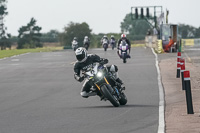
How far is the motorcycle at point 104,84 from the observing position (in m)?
15.2

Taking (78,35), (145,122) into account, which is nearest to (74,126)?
(145,122)

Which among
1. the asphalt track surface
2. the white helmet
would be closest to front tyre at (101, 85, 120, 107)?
the asphalt track surface

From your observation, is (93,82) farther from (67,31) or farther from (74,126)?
(67,31)

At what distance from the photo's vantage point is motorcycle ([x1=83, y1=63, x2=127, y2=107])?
49.7 feet

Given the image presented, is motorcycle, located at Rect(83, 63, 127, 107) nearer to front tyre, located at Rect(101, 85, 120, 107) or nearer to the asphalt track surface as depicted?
front tyre, located at Rect(101, 85, 120, 107)

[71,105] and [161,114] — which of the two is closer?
[161,114]

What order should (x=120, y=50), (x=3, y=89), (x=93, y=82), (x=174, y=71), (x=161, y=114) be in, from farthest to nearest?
(x=120, y=50) → (x=174, y=71) → (x=3, y=89) → (x=93, y=82) → (x=161, y=114)

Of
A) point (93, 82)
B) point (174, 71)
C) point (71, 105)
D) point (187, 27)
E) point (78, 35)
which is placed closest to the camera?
point (93, 82)

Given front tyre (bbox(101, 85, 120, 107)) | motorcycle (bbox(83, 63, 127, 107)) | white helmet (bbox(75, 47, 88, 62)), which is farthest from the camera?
white helmet (bbox(75, 47, 88, 62))

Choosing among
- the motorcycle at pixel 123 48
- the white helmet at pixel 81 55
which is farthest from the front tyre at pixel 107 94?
the motorcycle at pixel 123 48

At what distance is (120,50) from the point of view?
122ft

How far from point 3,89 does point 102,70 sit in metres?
8.16

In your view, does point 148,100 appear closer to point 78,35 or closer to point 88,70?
point 88,70

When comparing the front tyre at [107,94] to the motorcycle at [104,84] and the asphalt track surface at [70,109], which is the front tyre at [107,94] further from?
the asphalt track surface at [70,109]
